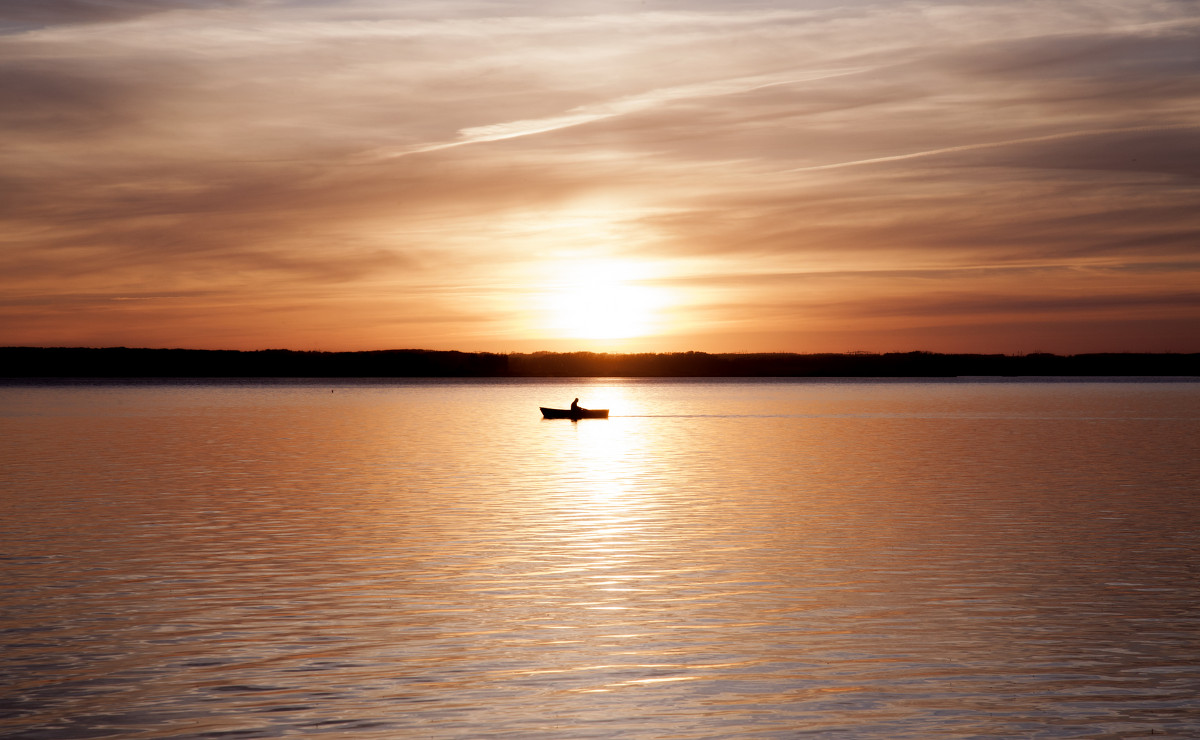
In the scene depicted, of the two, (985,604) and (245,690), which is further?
(985,604)

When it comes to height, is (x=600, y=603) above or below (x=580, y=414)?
below

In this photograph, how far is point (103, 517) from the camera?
3781cm

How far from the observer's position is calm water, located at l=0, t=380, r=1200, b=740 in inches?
638

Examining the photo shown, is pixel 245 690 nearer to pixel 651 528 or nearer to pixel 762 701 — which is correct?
pixel 762 701

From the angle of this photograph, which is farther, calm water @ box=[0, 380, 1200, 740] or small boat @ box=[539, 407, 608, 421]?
small boat @ box=[539, 407, 608, 421]

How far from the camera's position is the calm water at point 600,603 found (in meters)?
16.2

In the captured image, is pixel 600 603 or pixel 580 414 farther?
pixel 580 414

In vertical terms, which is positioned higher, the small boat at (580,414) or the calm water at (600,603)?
the small boat at (580,414)

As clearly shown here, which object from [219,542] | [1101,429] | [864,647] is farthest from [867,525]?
[1101,429]

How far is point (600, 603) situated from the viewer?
2388 centimetres

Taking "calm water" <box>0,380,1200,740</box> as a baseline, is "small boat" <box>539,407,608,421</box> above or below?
above

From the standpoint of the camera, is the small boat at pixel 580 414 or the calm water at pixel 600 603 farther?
the small boat at pixel 580 414

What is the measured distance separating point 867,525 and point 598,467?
24298 mm

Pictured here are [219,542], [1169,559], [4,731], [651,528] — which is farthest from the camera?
[651,528]
